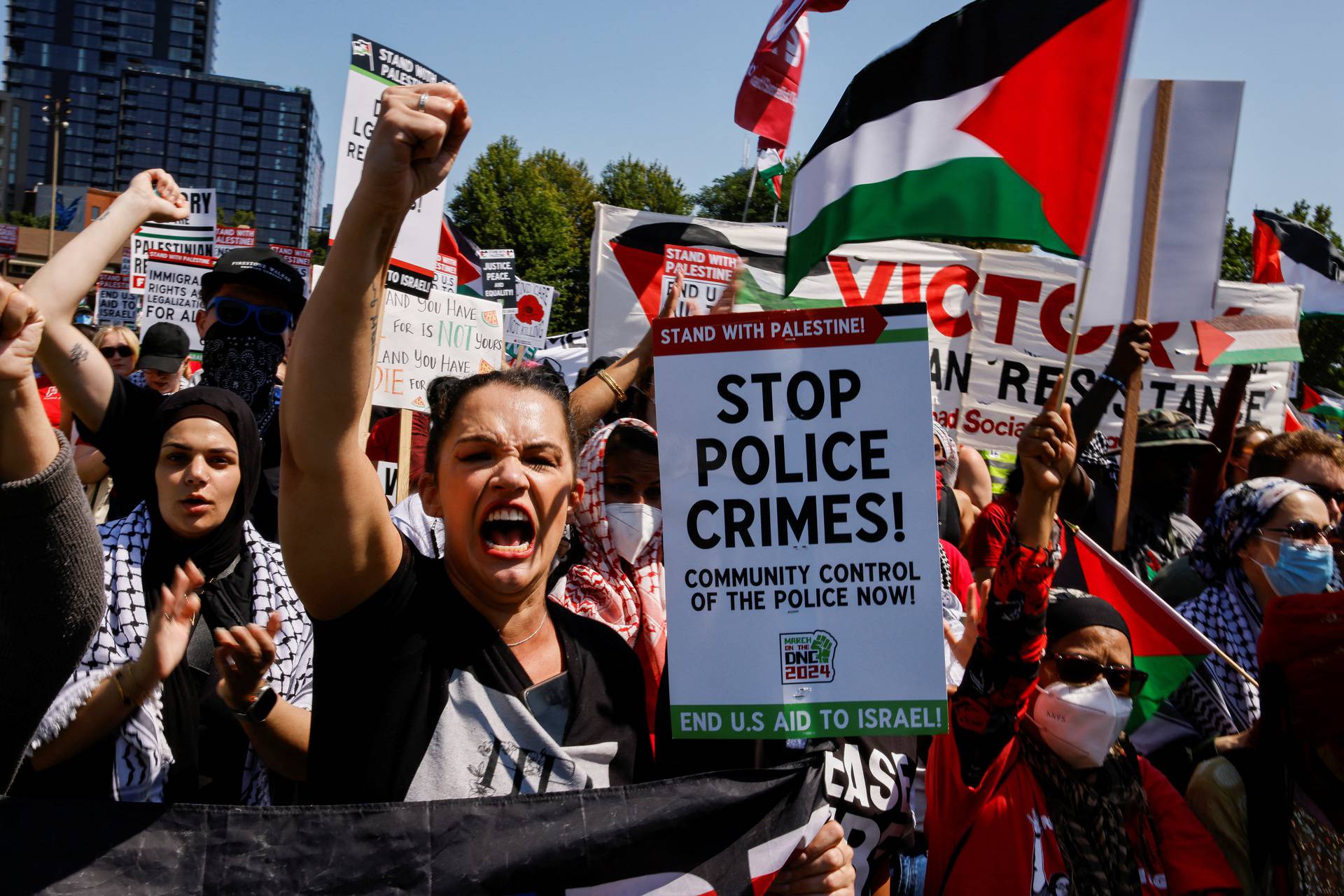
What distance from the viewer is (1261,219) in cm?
876

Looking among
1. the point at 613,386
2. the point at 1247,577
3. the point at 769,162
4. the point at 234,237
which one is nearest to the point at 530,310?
the point at 234,237

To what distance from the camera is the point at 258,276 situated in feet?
13.4

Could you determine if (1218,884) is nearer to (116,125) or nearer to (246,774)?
(246,774)

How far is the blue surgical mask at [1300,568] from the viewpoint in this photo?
355cm

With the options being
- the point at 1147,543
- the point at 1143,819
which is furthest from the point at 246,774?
the point at 1147,543

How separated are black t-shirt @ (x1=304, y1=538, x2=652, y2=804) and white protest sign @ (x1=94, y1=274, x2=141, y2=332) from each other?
14085 millimetres

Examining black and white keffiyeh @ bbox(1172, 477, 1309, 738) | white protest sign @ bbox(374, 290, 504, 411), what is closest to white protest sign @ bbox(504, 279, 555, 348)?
white protest sign @ bbox(374, 290, 504, 411)

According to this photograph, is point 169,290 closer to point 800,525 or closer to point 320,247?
point 800,525

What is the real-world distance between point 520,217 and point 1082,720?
1567 inches

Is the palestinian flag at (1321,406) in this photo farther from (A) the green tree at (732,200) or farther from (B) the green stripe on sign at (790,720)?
(A) the green tree at (732,200)

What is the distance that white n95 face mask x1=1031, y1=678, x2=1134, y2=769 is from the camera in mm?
2791

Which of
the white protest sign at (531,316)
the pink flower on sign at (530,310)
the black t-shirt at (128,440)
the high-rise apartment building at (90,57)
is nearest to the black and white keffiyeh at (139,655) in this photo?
A: the black t-shirt at (128,440)

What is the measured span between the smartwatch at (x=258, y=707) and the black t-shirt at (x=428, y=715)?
0.32 m

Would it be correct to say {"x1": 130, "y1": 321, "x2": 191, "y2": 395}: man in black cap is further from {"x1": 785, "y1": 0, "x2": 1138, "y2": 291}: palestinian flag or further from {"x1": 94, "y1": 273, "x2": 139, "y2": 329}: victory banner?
{"x1": 94, "y1": 273, "x2": 139, "y2": 329}: victory banner
